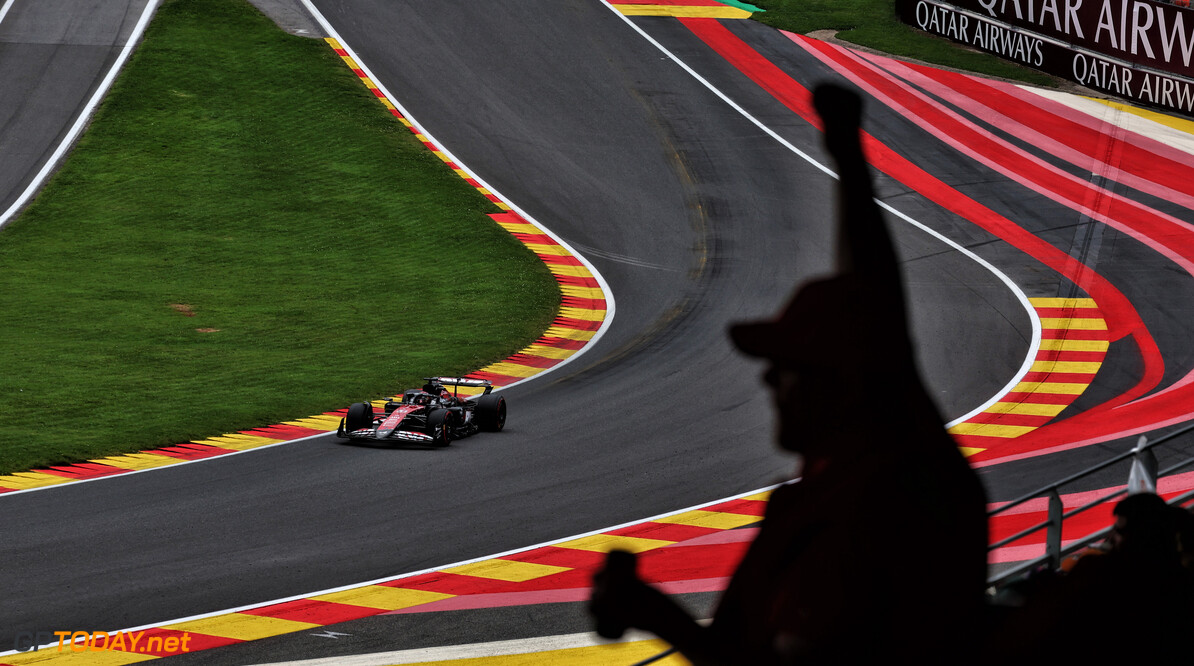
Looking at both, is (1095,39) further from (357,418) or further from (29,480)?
(29,480)

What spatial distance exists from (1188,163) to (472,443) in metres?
23.7

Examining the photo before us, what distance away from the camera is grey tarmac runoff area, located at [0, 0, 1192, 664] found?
12195mm

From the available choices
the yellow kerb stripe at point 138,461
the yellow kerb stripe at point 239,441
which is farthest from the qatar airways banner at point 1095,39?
the yellow kerb stripe at point 138,461

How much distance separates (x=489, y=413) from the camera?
1764 centimetres

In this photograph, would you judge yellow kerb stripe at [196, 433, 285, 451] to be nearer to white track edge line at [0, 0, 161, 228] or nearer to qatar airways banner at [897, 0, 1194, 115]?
white track edge line at [0, 0, 161, 228]

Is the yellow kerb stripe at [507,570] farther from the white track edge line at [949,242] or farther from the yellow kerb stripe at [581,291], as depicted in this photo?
the yellow kerb stripe at [581,291]

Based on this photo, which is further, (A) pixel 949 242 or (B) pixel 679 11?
(B) pixel 679 11

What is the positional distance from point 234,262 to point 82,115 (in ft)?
37.2

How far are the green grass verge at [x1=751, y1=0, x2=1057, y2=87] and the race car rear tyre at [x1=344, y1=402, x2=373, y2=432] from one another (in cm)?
2794

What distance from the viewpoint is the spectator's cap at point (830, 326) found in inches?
75.9

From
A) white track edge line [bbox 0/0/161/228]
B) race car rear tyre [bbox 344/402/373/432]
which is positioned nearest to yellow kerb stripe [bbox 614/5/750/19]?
white track edge line [bbox 0/0/161/228]

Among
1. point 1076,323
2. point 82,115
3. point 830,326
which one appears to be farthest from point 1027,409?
point 82,115

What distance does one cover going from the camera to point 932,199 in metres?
31.0

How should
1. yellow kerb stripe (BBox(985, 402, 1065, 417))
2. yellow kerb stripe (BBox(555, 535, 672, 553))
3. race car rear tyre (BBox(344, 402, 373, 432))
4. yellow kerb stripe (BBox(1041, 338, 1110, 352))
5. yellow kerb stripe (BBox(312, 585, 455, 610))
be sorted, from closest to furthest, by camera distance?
yellow kerb stripe (BBox(312, 585, 455, 610)) → yellow kerb stripe (BBox(555, 535, 672, 553)) → race car rear tyre (BBox(344, 402, 373, 432)) → yellow kerb stripe (BBox(985, 402, 1065, 417)) → yellow kerb stripe (BBox(1041, 338, 1110, 352))
